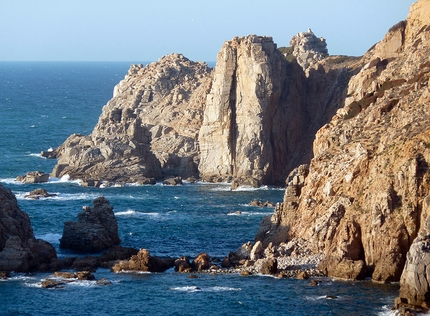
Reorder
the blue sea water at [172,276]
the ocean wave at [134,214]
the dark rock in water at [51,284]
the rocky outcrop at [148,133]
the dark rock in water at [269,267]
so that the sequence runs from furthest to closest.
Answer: the rocky outcrop at [148,133] → the ocean wave at [134,214] → the dark rock in water at [269,267] → the dark rock in water at [51,284] → the blue sea water at [172,276]

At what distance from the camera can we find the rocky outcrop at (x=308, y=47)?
161000 millimetres

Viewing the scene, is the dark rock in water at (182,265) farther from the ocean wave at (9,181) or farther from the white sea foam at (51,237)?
the ocean wave at (9,181)

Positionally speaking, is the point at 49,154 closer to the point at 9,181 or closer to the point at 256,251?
the point at 9,181

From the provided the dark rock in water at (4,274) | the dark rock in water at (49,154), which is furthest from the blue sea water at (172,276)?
the dark rock in water at (49,154)

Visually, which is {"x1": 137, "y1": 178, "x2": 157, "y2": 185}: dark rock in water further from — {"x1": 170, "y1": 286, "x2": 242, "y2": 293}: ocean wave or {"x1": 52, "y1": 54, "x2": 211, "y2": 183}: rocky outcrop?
{"x1": 170, "y1": 286, "x2": 242, "y2": 293}: ocean wave

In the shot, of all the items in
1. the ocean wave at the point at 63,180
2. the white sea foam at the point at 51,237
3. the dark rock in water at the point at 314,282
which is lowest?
the white sea foam at the point at 51,237

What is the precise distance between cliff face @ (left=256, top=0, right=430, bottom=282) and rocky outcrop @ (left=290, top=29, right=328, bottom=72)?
251 ft

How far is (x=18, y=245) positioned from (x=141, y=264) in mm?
9097

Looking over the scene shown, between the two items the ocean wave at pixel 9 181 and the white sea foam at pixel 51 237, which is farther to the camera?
the ocean wave at pixel 9 181

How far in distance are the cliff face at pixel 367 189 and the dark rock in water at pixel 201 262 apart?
593 centimetres

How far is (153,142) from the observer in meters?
131

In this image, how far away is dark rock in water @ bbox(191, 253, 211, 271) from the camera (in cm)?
6988

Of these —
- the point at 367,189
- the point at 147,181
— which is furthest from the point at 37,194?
the point at 367,189

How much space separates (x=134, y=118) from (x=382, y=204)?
236 feet
